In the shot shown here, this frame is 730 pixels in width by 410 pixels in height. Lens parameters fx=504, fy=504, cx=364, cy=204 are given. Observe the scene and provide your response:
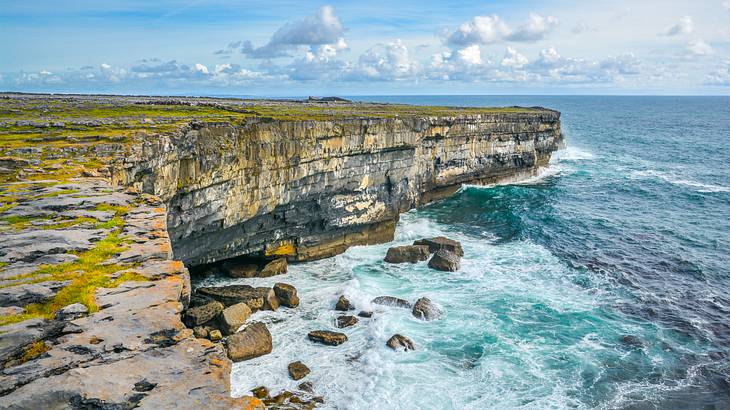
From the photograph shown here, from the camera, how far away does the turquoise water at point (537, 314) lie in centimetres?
2270

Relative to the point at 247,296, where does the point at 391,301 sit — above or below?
below

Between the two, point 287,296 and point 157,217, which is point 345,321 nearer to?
point 287,296

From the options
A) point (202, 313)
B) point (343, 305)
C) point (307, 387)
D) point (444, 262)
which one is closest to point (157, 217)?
point (307, 387)

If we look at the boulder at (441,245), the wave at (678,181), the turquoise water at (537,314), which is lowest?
the turquoise water at (537,314)

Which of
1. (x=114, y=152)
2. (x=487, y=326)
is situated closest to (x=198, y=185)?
(x=114, y=152)

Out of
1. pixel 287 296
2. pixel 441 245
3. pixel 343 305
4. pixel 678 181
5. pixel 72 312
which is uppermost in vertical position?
pixel 72 312

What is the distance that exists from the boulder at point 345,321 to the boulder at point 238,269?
9.49 m

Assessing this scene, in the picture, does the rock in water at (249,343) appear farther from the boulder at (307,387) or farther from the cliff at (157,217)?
the cliff at (157,217)

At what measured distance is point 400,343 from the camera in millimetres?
25953

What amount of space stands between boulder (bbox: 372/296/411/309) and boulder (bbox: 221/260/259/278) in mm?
9617

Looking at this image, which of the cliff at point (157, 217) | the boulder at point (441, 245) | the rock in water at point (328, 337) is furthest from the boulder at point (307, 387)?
the boulder at point (441, 245)

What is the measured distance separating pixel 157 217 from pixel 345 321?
47.3 ft

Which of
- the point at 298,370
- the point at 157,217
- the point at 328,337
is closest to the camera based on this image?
the point at 157,217

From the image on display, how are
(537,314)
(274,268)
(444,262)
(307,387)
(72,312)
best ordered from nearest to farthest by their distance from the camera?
(72,312) → (307,387) → (537,314) → (274,268) → (444,262)
